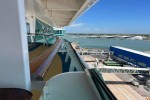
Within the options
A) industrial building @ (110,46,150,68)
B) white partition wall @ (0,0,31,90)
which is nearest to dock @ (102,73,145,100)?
industrial building @ (110,46,150,68)

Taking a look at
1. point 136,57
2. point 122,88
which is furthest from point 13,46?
point 136,57

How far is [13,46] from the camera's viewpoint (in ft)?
2.09

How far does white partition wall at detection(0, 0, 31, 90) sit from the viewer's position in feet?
2.01

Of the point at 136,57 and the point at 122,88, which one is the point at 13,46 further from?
the point at 136,57

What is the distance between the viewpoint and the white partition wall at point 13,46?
61 cm

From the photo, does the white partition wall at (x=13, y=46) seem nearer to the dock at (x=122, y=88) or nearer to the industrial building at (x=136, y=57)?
the dock at (x=122, y=88)

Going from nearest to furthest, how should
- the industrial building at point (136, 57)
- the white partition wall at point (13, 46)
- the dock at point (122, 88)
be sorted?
the white partition wall at point (13, 46), the dock at point (122, 88), the industrial building at point (136, 57)

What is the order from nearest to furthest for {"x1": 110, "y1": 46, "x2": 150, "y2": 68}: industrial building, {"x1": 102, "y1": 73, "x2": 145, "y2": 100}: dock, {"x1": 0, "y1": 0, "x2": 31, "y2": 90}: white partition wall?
{"x1": 0, "y1": 0, "x2": 31, "y2": 90}: white partition wall → {"x1": 102, "y1": 73, "x2": 145, "y2": 100}: dock → {"x1": 110, "y1": 46, "x2": 150, "y2": 68}: industrial building

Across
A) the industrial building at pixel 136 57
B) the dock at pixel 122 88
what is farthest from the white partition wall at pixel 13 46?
the industrial building at pixel 136 57

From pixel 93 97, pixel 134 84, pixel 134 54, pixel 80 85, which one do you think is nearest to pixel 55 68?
pixel 80 85

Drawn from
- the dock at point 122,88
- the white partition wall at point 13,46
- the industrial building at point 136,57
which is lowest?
the dock at point 122,88

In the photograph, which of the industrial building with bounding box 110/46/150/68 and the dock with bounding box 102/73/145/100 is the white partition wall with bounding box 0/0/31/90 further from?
the industrial building with bounding box 110/46/150/68

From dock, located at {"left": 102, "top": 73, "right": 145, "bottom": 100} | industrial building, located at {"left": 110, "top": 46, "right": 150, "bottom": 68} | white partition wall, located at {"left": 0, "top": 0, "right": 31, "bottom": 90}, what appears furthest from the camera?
industrial building, located at {"left": 110, "top": 46, "right": 150, "bottom": 68}

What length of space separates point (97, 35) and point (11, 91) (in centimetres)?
5054
